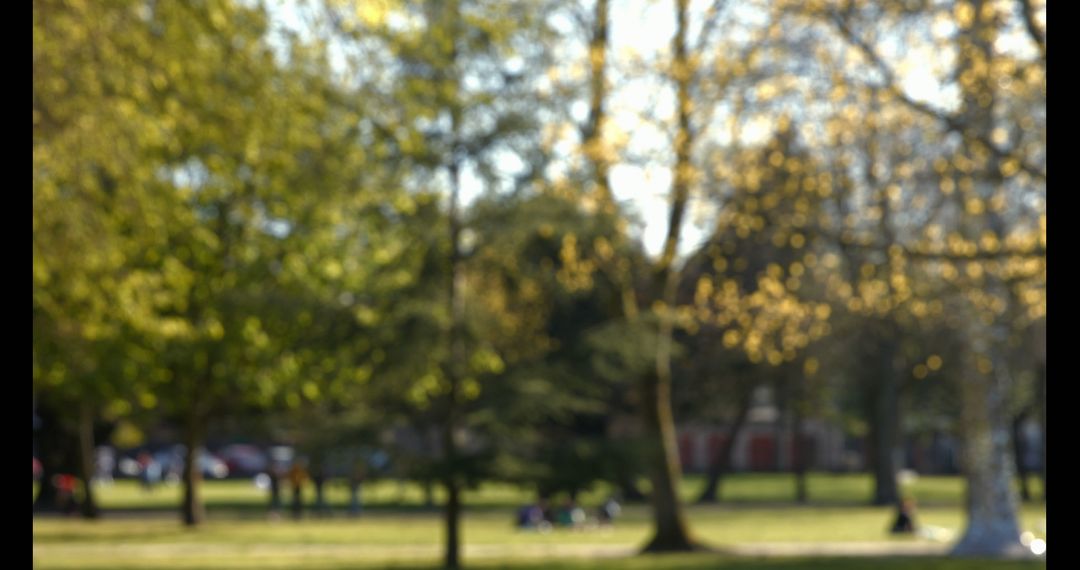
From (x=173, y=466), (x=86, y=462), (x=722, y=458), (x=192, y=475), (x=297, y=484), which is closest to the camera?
(x=192, y=475)

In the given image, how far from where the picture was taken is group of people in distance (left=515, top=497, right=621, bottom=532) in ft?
130

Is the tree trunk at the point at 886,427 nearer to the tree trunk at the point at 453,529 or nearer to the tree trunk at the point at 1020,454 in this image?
the tree trunk at the point at 1020,454

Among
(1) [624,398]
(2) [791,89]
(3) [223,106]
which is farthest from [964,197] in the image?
(1) [624,398]

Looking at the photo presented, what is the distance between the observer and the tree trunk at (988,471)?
25.5m

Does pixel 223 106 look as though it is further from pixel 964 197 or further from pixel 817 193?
pixel 964 197

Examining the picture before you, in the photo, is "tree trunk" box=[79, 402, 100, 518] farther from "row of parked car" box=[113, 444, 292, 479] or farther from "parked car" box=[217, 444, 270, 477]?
"parked car" box=[217, 444, 270, 477]

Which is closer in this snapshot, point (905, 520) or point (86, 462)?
point (905, 520)

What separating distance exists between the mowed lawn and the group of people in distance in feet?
1.29

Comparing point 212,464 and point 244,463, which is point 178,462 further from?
point 244,463

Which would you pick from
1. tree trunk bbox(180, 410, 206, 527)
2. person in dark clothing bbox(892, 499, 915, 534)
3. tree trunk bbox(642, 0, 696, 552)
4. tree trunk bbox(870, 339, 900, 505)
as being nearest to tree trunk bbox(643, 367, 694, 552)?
tree trunk bbox(642, 0, 696, 552)

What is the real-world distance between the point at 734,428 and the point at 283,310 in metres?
32.6

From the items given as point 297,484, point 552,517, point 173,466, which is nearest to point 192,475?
point 297,484

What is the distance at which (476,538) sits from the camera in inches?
1411

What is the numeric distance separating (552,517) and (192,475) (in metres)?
8.88
